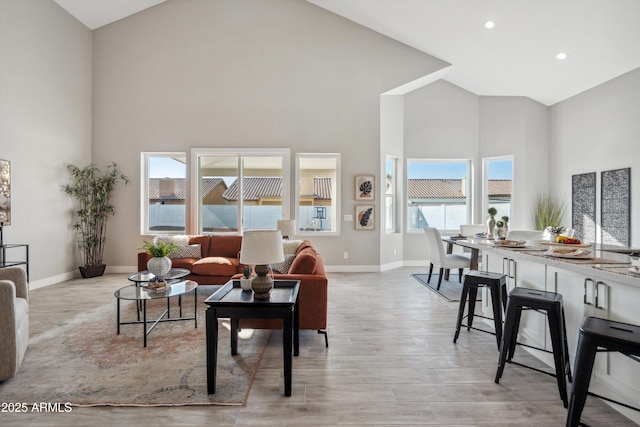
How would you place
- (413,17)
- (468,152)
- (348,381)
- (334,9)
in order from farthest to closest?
(468,152), (334,9), (413,17), (348,381)

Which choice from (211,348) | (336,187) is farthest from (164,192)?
(211,348)

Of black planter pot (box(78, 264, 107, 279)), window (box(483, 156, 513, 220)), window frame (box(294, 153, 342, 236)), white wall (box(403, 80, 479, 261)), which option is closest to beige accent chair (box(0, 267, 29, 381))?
black planter pot (box(78, 264, 107, 279))

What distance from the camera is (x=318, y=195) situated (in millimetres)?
6758

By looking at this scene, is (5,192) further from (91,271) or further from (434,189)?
(434,189)

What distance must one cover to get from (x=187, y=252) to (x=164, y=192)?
6.92 ft

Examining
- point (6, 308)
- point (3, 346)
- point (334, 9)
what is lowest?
point (3, 346)

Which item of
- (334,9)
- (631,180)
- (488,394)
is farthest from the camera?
(334,9)

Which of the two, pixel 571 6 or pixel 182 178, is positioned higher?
pixel 571 6

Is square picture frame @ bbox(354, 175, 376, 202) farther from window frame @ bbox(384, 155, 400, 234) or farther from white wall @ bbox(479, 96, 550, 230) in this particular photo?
white wall @ bbox(479, 96, 550, 230)

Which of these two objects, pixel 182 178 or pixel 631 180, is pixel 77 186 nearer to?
pixel 182 178

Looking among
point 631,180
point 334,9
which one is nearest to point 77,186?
point 334,9

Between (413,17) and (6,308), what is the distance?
6677 mm

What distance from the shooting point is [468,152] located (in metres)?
7.46

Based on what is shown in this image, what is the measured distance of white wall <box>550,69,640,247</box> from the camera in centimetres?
508
